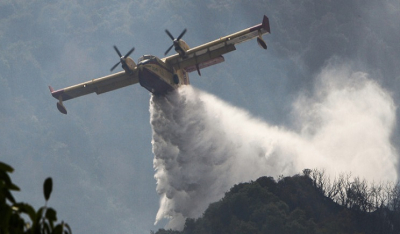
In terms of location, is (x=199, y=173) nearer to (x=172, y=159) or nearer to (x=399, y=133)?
(x=172, y=159)

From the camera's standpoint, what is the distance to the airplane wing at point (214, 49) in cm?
6084

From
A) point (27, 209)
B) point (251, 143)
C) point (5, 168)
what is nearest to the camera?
point (5, 168)

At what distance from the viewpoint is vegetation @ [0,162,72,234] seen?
798 cm

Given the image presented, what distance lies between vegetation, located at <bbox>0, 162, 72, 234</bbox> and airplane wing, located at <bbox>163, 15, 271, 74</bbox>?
51.4 metres

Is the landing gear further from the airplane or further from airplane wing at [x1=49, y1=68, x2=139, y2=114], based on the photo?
airplane wing at [x1=49, y1=68, x2=139, y2=114]

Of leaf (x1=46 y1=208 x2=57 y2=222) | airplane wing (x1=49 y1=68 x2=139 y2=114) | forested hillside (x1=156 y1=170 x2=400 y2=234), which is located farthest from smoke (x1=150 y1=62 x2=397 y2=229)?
leaf (x1=46 y1=208 x2=57 y2=222)

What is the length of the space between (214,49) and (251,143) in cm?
3020

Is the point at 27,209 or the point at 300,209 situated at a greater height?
the point at 300,209

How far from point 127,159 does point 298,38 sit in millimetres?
52812

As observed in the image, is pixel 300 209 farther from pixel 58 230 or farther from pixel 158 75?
pixel 58 230

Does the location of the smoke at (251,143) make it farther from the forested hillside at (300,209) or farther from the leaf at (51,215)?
the leaf at (51,215)

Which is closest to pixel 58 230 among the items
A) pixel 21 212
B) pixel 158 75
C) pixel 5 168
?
pixel 21 212

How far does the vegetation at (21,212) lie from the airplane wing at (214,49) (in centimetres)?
5144

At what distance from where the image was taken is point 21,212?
323 inches
